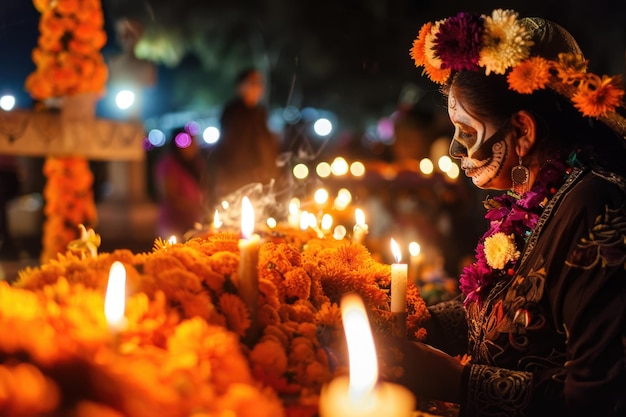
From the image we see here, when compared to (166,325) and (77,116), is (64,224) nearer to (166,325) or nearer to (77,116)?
(77,116)

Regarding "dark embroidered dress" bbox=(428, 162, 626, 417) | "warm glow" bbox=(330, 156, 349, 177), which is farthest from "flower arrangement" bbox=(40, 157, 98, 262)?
"dark embroidered dress" bbox=(428, 162, 626, 417)

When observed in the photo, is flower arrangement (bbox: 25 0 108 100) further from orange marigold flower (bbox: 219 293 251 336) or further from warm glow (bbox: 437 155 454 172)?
orange marigold flower (bbox: 219 293 251 336)

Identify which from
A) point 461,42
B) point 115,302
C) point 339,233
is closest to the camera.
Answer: point 115,302

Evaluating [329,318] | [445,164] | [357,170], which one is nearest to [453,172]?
[445,164]

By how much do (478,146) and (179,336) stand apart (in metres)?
1.19

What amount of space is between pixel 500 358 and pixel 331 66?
14.5 metres

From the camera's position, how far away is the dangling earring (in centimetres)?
227

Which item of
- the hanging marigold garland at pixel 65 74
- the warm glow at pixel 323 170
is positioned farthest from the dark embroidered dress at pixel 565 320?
the warm glow at pixel 323 170

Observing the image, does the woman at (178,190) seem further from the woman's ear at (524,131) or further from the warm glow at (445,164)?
the woman's ear at (524,131)

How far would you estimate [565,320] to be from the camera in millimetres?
1893

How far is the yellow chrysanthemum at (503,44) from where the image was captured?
212 centimetres

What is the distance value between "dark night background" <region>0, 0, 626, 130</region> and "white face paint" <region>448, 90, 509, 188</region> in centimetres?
752

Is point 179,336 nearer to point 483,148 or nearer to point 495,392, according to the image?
point 495,392

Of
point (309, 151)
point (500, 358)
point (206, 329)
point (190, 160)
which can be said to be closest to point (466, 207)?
point (309, 151)
